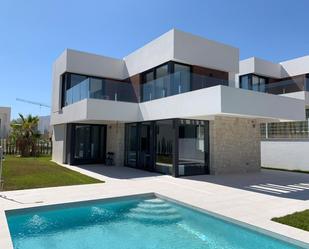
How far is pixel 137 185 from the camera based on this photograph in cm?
1135

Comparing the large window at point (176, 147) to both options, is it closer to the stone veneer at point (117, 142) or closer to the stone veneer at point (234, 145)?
the stone veneer at point (234, 145)

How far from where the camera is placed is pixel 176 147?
1407 centimetres

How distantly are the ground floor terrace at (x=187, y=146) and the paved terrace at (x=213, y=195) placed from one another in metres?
1.47

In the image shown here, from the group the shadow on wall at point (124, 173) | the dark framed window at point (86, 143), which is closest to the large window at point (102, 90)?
the dark framed window at point (86, 143)

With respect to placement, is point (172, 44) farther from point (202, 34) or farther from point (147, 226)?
point (147, 226)

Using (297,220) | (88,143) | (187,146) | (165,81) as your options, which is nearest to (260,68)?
(165,81)

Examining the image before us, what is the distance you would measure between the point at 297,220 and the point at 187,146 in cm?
826

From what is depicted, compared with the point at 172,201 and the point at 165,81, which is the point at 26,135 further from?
the point at 172,201

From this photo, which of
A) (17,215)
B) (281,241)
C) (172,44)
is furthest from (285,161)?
(17,215)

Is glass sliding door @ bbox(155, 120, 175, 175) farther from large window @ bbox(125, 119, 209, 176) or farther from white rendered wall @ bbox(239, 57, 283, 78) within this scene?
white rendered wall @ bbox(239, 57, 283, 78)

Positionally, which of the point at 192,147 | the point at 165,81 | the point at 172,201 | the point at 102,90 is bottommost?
the point at 172,201

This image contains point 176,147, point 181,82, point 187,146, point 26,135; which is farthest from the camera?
point 26,135

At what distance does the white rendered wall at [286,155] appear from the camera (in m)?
18.9

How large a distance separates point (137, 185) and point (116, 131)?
8.29 m
